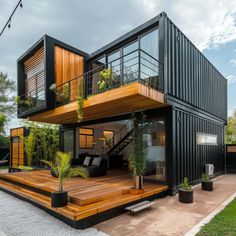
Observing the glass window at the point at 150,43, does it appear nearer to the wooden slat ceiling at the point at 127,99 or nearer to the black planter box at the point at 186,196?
the wooden slat ceiling at the point at 127,99

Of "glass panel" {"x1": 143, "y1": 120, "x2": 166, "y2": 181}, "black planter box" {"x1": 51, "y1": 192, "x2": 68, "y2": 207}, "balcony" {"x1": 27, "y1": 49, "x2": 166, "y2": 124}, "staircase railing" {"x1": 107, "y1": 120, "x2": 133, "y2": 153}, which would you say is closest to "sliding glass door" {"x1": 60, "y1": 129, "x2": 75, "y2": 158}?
"staircase railing" {"x1": 107, "y1": 120, "x2": 133, "y2": 153}

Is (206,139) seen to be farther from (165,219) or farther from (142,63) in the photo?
(165,219)

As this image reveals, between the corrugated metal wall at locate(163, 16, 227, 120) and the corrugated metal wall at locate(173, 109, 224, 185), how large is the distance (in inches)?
25.8

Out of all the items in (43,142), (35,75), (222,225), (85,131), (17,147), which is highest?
(35,75)

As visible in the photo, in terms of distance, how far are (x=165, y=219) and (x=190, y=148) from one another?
3.69 m

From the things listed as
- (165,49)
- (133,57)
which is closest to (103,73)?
(133,57)

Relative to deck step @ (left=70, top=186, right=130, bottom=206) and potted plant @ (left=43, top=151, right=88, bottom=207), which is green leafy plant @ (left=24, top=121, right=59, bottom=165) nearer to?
deck step @ (left=70, top=186, right=130, bottom=206)

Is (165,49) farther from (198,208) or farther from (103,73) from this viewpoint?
(198,208)

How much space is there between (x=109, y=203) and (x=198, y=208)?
225 centimetres

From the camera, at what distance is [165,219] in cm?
430

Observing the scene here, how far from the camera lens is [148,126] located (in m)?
6.99

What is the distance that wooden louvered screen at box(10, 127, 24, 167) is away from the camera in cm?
1381

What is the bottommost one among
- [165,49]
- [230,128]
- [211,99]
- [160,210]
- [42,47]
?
[160,210]

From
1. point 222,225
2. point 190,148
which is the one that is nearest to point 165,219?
point 222,225
